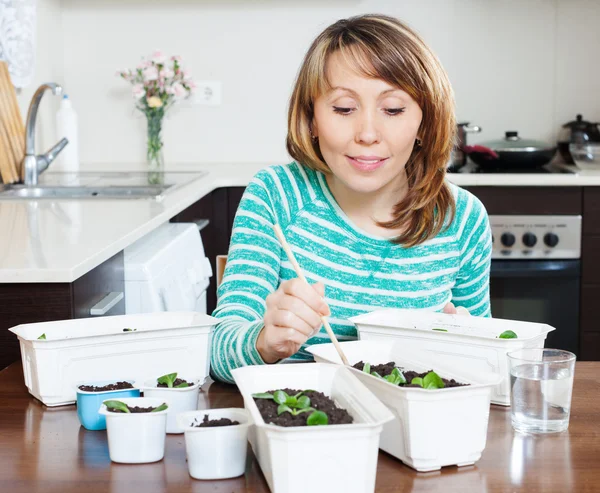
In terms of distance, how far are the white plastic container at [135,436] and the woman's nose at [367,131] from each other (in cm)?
61

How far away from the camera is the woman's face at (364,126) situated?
52.3 inches

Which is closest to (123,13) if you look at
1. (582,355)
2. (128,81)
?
(128,81)

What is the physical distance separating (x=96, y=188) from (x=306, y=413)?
6.67ft

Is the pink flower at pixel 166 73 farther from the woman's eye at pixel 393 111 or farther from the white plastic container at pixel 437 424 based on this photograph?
the white plastic container at pixel 437 424

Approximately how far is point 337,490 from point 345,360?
0.27 m

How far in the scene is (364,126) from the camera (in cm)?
131

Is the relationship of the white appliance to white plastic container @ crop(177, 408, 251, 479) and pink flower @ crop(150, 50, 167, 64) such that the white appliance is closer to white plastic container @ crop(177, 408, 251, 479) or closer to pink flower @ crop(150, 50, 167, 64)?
pink flower @ crop(150, 50, 167, 64)

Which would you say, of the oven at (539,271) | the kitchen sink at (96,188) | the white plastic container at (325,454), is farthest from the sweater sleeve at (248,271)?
the oven at (539,271)

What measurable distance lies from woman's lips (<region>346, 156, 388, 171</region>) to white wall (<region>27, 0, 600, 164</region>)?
2.20m

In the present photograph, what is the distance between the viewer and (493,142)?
10.5 ft

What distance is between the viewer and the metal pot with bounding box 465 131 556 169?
3.16m

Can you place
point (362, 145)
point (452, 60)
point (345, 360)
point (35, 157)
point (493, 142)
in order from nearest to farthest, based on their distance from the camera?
point (345, 360) < point (362, 145) < point (35, 157) < point (493, 142) < point (452, 60)

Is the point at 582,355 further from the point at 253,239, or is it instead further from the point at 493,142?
the point at 253,239

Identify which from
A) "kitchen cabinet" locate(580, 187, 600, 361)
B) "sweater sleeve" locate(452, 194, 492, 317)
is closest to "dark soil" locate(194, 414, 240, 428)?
"sweater sleeve" locate(452, 194, 492, 317)
